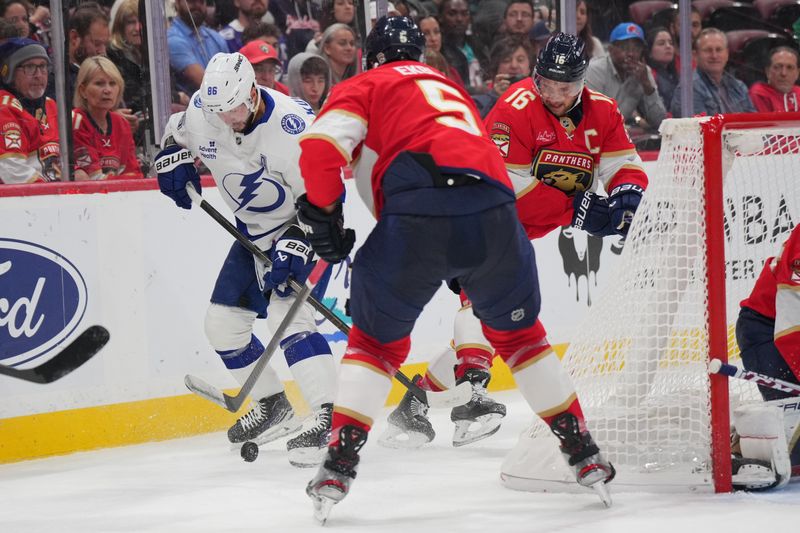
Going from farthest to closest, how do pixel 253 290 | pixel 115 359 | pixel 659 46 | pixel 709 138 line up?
1. pixel 659 46
2. pixel 115 359
3. pixel 253 290
4. pixel 709 138

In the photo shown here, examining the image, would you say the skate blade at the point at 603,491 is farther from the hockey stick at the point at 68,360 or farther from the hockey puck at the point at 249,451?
the hockey stick at the point at 68,360

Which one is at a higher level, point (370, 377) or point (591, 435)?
point (370, 377)

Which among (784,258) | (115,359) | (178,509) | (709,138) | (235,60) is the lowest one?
(178,509)

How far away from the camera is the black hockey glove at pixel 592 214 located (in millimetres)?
3664

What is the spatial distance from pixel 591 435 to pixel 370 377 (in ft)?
2.06

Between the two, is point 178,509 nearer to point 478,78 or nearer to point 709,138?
point 709,138

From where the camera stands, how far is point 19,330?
3.93 metres

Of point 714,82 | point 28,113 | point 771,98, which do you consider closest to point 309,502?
point 28,113

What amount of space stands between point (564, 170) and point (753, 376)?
3.38ft

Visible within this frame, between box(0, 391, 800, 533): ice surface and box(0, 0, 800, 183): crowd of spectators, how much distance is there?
1.14 m

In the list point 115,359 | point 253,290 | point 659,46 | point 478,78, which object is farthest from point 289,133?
point 659,46

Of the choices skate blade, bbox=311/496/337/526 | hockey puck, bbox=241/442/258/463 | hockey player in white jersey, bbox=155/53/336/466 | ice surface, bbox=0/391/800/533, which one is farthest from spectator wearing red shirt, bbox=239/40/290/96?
skate blade, bbox=311/496/337/526

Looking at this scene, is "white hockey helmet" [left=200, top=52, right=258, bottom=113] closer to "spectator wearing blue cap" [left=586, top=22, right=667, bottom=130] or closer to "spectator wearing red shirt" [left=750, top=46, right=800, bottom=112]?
"spectator wearing blue cap" [left=586, top=22, right=667, bottom=130]

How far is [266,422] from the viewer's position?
3928 millimetres
